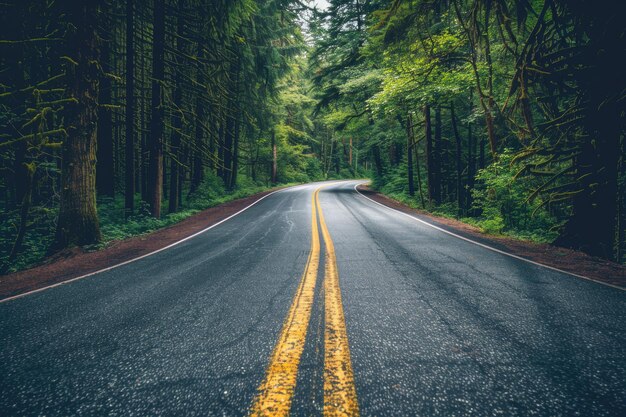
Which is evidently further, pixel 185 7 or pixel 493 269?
pixel 185 7

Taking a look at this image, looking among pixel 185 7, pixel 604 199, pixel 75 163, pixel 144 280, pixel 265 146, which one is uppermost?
pixel 185 7

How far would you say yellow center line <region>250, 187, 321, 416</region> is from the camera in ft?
4.59

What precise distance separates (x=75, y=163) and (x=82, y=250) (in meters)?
2.20

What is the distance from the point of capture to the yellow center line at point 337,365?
1395 millimetres

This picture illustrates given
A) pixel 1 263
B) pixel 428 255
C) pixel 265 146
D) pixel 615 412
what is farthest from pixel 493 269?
pixel 265 146

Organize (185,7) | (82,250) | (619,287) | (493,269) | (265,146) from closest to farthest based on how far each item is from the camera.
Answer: (619,287) → (493,269) → (82,250) → (185,7) → (265,146)

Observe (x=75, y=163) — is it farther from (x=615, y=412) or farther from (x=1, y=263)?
(x=615, y=412)

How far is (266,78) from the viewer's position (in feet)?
54.4

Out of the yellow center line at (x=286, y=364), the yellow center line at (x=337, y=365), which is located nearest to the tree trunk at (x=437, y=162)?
the yellow center line at (x=337, y=365)

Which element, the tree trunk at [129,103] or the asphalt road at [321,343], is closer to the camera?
the asphalt road at [321,343]

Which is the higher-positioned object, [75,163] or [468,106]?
[468,106]

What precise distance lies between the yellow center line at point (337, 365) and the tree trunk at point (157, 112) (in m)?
10.5

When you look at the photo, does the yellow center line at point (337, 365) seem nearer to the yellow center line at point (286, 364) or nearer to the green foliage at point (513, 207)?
the yellow center line at point (286, 364)

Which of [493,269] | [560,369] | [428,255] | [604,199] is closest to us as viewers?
[560,369]
